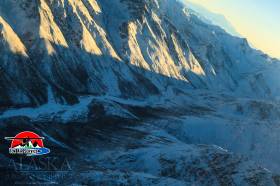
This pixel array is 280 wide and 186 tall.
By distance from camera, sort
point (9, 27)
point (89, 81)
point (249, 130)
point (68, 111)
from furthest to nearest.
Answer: point (89, 81) < point (249, 130) < point (9, 27) < point (68, 111)

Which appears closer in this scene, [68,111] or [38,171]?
[38,171]

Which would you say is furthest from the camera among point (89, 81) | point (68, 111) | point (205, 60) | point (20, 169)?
point (205, 60)

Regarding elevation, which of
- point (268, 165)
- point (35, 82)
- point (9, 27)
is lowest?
point (268, 165)

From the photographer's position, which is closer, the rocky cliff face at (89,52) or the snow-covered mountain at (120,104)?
the snow-covered mountain at (120,104)

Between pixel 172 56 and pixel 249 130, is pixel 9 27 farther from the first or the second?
pixel 172 56

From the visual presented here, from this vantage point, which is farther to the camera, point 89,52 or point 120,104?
point 89,52

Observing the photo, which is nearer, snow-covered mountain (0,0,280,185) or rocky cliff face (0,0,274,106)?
snow-covered mountain (0,0,280,185)

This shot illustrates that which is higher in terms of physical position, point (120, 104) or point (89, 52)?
point (89, 52)

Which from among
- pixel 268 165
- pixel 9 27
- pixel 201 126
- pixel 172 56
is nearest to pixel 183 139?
pixel 201 126
